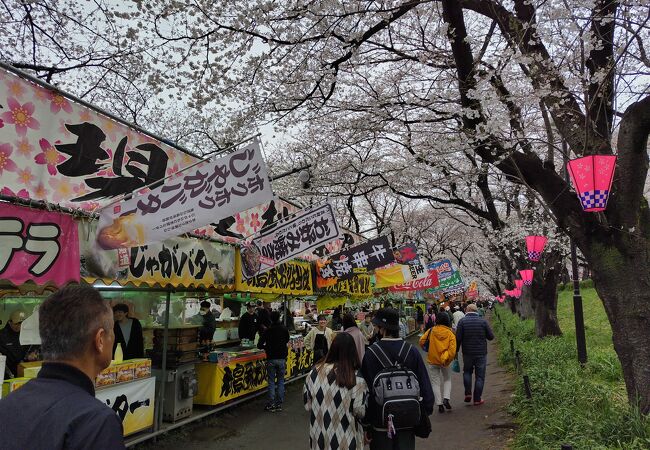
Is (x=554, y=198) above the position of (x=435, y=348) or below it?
above

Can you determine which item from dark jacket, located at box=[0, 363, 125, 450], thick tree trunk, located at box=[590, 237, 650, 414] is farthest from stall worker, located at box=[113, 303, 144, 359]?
thick tree trunk, located at box=[590, 237, 650, 414]

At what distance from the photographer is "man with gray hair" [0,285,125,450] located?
149cm

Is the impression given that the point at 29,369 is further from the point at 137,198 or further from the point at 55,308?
the point at 55,308

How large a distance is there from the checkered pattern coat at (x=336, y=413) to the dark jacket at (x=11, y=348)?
5.68 metres

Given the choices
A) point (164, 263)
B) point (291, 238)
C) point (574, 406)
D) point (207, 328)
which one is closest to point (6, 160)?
point (164, 263)

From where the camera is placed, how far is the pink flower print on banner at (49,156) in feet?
16.7

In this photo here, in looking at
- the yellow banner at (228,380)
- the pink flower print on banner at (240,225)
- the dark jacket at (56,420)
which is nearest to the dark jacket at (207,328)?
the yellow banner at (228,380)

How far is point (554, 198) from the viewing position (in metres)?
6.61

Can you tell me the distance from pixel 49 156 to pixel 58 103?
0.67 meters

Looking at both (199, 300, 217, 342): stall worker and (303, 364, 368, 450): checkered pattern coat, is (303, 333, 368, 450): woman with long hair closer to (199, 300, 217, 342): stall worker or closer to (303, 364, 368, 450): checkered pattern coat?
(303, 364, 368, 450): checkered pattern coat

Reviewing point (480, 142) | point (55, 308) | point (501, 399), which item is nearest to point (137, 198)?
point (55, 308)

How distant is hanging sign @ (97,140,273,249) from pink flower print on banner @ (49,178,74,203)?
0.52m

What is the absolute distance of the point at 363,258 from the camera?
11.7 metres

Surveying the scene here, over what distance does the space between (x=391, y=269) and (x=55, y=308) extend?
14.5 m
